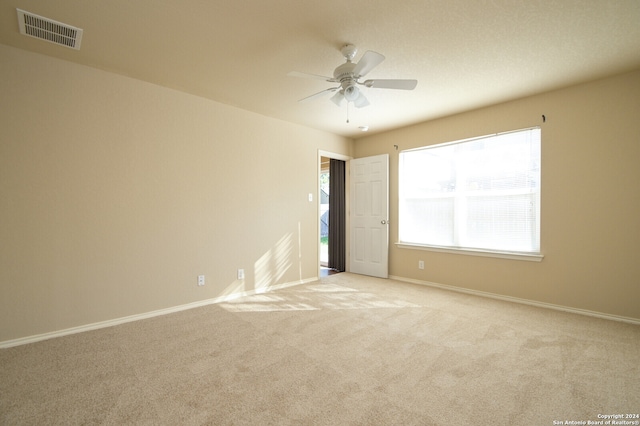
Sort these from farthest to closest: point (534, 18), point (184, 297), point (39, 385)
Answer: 1. point (184, 297)
2. point (534, 18)
3. point (39, 385)

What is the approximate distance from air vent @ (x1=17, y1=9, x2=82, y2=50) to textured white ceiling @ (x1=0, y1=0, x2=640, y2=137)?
0.06 meters

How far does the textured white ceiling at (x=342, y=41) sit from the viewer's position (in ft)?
6.84

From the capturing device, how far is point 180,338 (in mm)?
2674

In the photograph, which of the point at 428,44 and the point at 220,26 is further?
the point at 428,44

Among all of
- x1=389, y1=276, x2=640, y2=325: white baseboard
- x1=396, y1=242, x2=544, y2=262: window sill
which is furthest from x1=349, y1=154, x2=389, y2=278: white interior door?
x1=389, y1=276, x2=640, y2=325: white baseboard

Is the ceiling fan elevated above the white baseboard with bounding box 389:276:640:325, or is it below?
above

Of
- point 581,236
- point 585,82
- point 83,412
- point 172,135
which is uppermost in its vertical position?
point 585,82

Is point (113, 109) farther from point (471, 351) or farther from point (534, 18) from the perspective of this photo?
point (471, 351)

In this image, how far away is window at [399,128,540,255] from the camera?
3686mm

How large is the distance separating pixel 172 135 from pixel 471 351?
3.77 m

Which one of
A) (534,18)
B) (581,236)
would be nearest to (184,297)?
(534,18)

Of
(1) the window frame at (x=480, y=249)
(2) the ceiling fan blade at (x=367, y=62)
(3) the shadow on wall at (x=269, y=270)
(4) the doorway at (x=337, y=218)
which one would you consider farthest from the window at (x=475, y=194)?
(2) the ceiling fan blade at (x=367, y=62)

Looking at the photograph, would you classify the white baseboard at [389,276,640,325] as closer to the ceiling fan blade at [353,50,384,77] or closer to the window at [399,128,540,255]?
the window at [399,128,540,255]

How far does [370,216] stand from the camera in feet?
17.5
